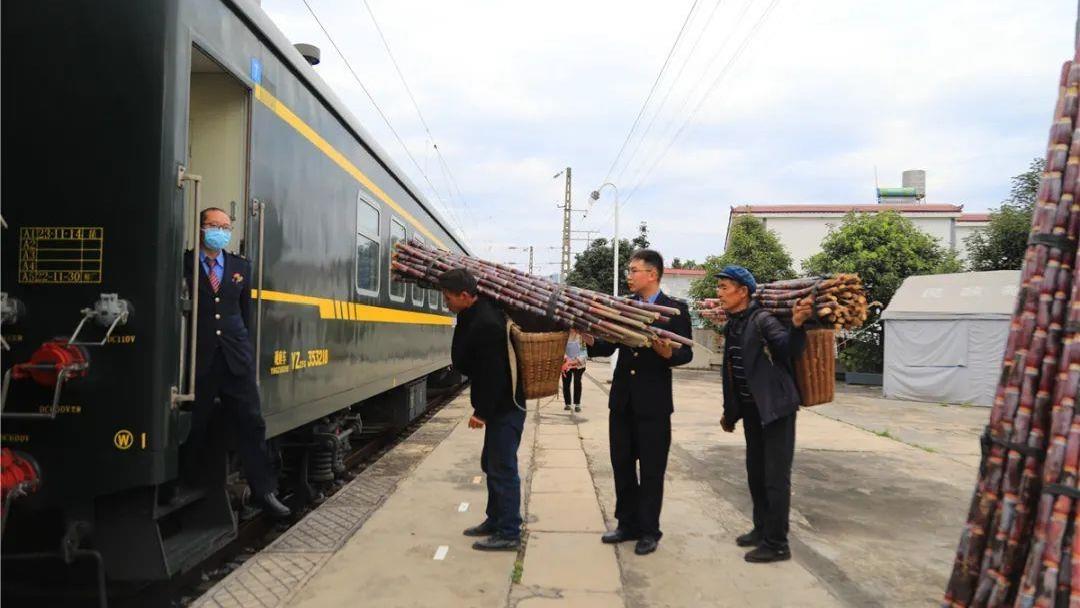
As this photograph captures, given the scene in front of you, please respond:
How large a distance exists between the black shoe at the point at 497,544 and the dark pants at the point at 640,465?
2.35 ft

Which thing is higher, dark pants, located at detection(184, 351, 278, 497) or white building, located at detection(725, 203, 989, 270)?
white building, located at detection(725, 203, 989, 270)

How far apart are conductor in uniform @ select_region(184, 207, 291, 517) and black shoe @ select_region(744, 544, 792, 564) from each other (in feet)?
9.30

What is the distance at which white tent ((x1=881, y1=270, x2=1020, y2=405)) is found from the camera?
16078 millimetres

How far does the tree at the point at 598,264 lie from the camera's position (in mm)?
37625

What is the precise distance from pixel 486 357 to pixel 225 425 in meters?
1.50

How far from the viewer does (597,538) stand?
4.80 metres

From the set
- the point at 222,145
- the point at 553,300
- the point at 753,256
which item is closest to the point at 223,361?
the point at 222,145

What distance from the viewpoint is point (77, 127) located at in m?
3.08

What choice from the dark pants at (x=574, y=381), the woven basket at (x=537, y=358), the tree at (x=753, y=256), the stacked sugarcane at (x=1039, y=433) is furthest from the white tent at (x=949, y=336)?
the stacked sugarcane at (x=1039, y=433)

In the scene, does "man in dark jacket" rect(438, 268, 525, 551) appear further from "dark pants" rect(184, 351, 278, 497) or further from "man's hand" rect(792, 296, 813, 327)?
"man's hand" rect(792, 296, 813, 327)

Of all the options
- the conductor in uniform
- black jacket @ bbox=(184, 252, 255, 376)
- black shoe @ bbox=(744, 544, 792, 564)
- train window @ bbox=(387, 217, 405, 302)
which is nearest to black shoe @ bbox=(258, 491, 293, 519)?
the conductor in uniform

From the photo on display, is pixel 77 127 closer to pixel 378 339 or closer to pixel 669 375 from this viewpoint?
pixel 669 375

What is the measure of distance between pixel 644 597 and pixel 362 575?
4.96 ft

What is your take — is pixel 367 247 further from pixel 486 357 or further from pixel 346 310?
pixel 486 357
